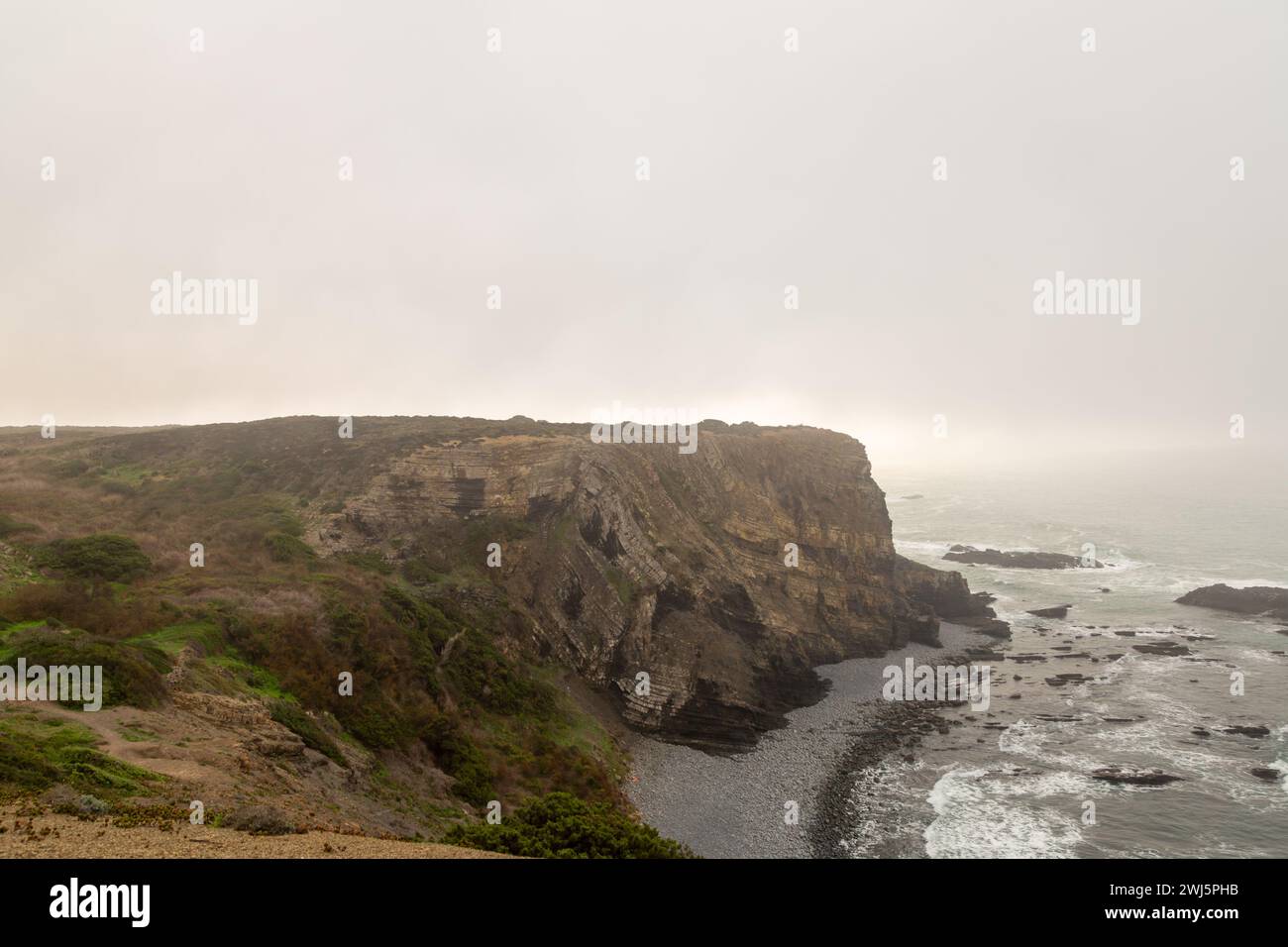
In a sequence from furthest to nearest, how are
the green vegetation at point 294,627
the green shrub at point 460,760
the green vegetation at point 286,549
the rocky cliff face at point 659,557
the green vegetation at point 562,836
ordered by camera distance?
1. the rocky cliff face at point 659,557
2. the green vegetation at point 286,549
3. the green shrub at point 460,760
4. the green vegetation at point 294,627
5. the green vegetation at point 562,836

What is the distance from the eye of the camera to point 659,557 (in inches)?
1677

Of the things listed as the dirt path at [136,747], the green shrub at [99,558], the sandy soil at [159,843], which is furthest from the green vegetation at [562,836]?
the green shrub at [99,558]

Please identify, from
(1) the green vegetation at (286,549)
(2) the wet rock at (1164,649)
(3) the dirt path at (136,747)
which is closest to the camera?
(3) the dirt path at (136,747)

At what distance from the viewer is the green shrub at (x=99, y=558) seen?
2462cm

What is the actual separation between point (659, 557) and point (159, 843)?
33496 millimetres

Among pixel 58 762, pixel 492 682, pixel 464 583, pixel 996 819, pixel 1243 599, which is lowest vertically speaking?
pixel 996 819

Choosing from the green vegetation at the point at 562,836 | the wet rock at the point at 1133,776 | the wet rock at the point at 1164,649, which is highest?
the green vegetation at the point at 562,836

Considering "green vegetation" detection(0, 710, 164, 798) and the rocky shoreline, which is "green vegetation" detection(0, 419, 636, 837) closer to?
"green vegetation" detection(0, 710, 164, 798)

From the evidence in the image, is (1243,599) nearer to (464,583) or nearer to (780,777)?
(780,777)

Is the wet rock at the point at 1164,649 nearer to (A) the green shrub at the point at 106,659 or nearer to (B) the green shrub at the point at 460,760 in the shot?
(B) the green shrub at the point at 460,760

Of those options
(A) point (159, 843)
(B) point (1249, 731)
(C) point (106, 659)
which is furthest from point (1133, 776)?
(C) point (106, 659)

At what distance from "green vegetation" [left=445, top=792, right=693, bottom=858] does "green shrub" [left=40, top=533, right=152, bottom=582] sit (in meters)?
20.0

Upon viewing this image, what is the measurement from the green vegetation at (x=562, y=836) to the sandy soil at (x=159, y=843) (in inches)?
157
